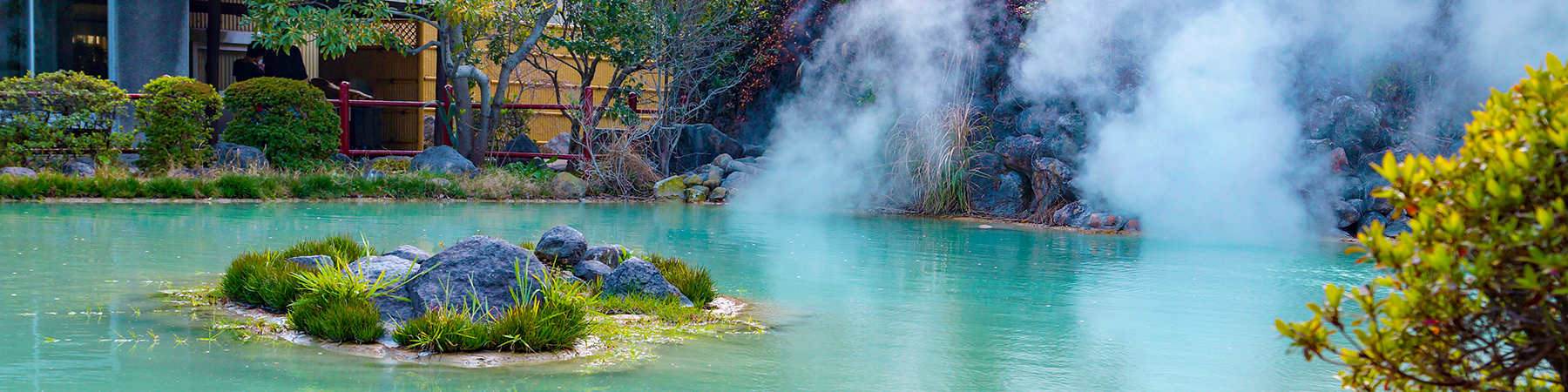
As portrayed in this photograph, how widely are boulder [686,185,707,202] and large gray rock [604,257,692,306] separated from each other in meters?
8.63

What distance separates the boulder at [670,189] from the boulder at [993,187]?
365 cm

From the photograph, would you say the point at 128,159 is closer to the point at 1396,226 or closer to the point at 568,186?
the point at 568,186

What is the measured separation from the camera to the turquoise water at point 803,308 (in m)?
3.88

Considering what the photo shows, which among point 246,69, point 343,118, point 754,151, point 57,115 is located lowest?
point 754,151

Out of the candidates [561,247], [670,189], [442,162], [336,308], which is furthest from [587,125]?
[336,308]

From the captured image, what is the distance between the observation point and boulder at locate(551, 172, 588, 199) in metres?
14.0

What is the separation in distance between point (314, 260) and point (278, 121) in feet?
29.8

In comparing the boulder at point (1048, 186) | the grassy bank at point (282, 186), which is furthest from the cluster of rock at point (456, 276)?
the boulder at point (1048, 186)

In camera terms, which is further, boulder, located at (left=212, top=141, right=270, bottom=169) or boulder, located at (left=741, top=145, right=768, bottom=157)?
boulder, located at (left=741, top=145, right=768, bottom=157)

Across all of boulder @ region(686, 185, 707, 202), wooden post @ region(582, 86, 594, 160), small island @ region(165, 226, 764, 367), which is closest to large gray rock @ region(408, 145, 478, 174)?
wooden post @ region(582, 86, 594, 160)

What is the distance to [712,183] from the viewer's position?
47.9 feet

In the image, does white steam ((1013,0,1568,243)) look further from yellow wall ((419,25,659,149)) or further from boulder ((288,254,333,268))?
yellow wall ((419,25,659,149))

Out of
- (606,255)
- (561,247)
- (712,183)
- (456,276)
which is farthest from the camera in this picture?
(712,183)

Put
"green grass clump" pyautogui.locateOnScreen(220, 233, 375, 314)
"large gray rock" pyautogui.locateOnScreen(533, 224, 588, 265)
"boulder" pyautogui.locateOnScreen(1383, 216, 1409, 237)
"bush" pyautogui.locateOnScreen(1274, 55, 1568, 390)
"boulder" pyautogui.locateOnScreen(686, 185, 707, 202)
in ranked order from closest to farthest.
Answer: "bush" pyautogui.locateOnScreen(1274, 55, 1568, 390), "green grass clump" pyautogui.locateOnScreen(220, 233, 375, 314), "large gray rock" pyautogui.locateOnScreen(533, 224, 588, 265), "boulder" pyautogui.locateOnScreen(1383, 216, 1409, 237), "boulder" pyautogui.locateOnScreen(686, 185, 707, 202)
